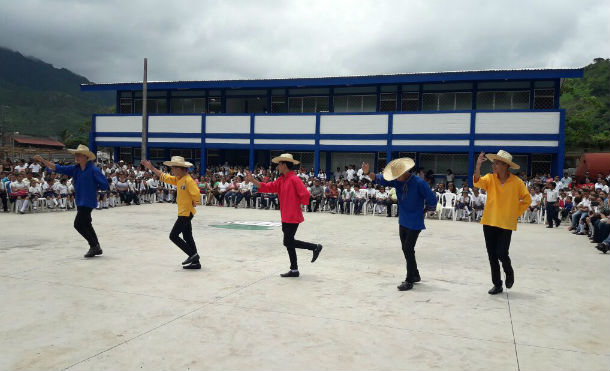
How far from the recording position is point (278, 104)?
Answer: 2889cm

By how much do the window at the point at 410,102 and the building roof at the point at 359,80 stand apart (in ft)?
3.69

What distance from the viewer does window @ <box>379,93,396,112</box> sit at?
1027 inches

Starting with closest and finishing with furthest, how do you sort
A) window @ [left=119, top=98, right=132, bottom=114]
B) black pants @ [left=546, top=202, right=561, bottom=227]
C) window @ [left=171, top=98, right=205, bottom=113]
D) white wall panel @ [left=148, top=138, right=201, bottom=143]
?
black pants @ [left=546, top=202, right=561, bottom=227]
white wall panel @ [left=148, top=138, right=201, bottom=143]
window @ [left=171, top=98, right=205, bottom=113]
window @ [left=119, top=98, right=132, bottom=114]

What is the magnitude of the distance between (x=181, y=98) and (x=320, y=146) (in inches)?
430

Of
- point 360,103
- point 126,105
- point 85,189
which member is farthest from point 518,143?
point 126,105

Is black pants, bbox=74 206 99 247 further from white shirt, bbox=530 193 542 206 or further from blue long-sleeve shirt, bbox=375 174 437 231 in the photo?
white shirt, bbox=530 193 542 206

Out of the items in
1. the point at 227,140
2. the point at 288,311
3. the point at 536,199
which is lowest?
the point at 288,311

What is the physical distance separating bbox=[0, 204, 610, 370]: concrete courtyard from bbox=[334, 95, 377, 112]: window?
18853 mm

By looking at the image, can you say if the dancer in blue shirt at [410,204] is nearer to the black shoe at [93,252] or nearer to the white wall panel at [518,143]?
the black shoe at [93,252]

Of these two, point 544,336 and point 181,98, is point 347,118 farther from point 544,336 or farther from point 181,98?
point 544,336

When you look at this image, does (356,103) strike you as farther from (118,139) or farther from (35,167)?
(35,167)

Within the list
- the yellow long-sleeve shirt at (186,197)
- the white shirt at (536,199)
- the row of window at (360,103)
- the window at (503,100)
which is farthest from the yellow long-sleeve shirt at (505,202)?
the window at (503,100)

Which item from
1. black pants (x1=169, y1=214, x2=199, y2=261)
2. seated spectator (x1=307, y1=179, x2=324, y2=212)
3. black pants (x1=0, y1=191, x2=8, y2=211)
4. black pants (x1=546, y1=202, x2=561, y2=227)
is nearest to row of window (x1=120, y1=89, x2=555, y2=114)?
seated spectator (x1=307, y1=179, x2=324, y2=212)

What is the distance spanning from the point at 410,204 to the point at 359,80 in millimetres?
20664
